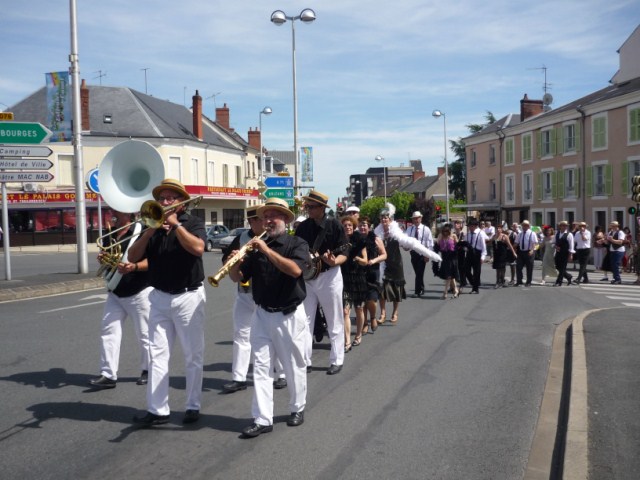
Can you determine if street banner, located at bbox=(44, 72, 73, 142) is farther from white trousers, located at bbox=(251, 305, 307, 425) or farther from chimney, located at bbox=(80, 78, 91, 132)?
chimney, located at bbox=(80, 78, 91, 132)

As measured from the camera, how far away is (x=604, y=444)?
4480 millimetres

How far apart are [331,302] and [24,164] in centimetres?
1084

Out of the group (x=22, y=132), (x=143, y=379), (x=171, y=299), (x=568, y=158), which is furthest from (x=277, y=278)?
(x=568, y=158)

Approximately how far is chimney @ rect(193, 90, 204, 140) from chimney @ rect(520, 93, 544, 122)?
23.6m

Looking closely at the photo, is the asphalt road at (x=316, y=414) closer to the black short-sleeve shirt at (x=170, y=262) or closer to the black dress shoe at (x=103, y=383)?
the black dress shoe at (x=103, y=383)

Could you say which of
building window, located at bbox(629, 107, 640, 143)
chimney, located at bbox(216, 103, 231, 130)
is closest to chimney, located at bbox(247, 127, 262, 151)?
chimney, located at bbox(216, 103, 231, 130)

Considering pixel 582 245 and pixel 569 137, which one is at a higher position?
pixel 569 137

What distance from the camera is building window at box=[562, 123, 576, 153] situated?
39.2 metres

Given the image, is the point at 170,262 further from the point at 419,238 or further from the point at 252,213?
the point at 419,238

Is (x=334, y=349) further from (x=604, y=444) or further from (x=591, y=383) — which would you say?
(x=604, y=444)

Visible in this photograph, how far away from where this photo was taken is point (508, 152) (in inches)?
1859

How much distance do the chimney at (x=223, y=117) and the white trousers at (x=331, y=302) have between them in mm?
52565

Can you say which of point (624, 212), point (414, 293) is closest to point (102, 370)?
point (414, 293)

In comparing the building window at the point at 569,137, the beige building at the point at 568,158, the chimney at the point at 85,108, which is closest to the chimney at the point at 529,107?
the beige building at the point at 568,158
